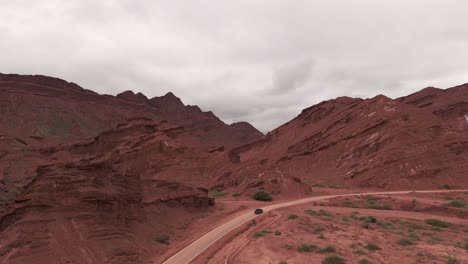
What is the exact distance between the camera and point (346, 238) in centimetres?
2319

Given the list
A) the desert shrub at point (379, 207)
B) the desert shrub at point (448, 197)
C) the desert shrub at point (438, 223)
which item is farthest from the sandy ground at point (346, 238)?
the desert shrub at point (448, 197)

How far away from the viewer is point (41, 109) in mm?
113375

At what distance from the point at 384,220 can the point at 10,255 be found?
1061 inches

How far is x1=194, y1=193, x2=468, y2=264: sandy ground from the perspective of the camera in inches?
776

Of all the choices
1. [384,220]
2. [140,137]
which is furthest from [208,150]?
[384,220]

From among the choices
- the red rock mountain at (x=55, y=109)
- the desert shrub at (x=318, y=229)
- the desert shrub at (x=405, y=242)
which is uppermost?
the red rock mountain at (x=55, y=109)

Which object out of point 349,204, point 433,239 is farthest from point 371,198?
point 433,239

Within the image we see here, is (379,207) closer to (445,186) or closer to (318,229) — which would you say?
(318,229)

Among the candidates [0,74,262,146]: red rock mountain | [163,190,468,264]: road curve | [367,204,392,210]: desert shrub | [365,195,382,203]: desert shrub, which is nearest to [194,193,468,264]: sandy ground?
[163,190,468,264]: road curve

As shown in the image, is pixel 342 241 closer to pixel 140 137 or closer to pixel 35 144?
pixel 140 137

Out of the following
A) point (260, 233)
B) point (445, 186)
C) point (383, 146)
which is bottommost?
point (260, 233)

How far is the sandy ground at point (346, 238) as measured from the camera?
64.7 ft

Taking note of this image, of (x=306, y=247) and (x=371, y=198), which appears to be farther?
(x=371, y=198)

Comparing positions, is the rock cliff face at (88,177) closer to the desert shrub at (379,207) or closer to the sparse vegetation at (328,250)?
the sparse vegetation at (328,250)
